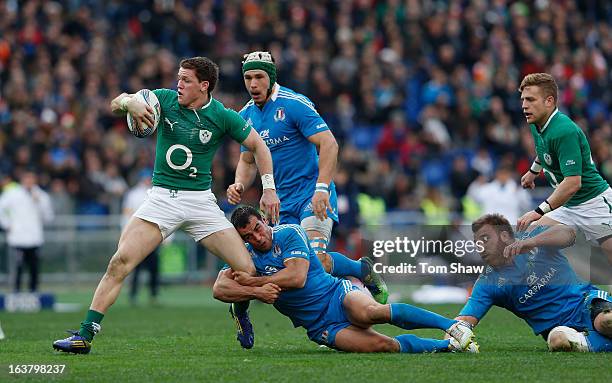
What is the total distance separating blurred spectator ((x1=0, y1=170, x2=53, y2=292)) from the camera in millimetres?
20547

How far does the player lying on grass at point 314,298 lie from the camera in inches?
394

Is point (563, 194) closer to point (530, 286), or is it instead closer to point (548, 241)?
point (548, 241)

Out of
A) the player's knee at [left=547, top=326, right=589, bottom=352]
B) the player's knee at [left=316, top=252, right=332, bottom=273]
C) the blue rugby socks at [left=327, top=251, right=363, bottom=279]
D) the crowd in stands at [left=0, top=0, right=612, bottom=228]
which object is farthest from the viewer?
the crowd in stands at [left=0, top=0, right=612, bottom=228]

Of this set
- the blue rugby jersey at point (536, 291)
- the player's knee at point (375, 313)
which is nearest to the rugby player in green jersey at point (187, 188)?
the player's knee at point (375, 313)

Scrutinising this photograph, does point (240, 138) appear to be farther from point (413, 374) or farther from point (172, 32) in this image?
point (172, 32)

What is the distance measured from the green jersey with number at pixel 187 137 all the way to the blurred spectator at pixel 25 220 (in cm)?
1058

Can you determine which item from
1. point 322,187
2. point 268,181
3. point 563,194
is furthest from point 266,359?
point 563,194

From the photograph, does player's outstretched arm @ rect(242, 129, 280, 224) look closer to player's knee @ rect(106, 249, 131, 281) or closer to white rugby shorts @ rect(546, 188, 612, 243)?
player's knee @ rect(106, 249, 131, 281)

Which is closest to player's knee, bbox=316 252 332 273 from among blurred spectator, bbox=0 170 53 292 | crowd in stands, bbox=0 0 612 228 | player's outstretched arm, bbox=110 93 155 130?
player's outstretched arm, bbox=110 93 155 130

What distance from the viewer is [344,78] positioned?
86.3ft

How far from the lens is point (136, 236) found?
1026 cm

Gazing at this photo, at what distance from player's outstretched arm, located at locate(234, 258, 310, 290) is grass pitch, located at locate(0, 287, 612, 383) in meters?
0.60

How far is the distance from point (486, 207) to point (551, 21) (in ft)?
32.6

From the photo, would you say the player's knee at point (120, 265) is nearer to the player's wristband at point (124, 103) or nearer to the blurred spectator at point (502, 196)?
the player's wristband at point (124, 103)
